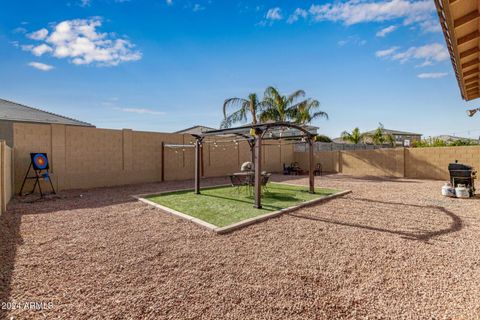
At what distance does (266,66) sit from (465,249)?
12287 mm

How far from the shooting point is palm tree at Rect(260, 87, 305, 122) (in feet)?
56.0

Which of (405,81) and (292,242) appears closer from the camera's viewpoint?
(292,242)

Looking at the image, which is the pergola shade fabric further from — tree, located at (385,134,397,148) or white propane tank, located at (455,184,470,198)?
tree, located at (385,134,397,148)

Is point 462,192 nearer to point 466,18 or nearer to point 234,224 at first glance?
point 466,18

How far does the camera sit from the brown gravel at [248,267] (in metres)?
2.28

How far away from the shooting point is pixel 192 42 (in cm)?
1019

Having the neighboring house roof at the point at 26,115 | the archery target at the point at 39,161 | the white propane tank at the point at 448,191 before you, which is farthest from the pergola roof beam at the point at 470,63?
the neighboring house roof at the point at 26,115

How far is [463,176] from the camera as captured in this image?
25.5 feet

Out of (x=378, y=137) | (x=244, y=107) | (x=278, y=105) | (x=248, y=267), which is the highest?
(x=278, y=105)

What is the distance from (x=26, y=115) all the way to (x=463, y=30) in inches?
747

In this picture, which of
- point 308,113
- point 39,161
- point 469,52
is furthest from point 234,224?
point 308,113

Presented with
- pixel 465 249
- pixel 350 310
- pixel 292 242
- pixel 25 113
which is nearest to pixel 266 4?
pixel 292 242

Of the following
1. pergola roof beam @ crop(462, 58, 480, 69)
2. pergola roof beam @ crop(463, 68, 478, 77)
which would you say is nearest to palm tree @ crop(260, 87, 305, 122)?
pergola roof beam @ crop(463, 68, 478, 77)

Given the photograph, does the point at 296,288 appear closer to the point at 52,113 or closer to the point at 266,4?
the point at 266,4
